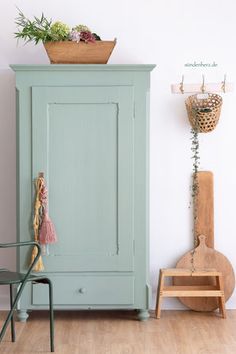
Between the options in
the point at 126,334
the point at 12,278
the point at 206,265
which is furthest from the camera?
the point at 206,265

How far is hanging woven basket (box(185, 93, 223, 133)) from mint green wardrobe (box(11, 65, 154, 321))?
434 mm

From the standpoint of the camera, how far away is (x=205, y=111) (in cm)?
507

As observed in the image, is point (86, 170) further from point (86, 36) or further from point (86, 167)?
point (86, 36)

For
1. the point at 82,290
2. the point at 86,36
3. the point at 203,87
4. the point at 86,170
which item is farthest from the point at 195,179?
the point at 86,36

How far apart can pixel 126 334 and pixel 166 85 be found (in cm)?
177

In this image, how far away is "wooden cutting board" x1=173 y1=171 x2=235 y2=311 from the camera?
5.27 m

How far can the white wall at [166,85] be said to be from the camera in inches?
209

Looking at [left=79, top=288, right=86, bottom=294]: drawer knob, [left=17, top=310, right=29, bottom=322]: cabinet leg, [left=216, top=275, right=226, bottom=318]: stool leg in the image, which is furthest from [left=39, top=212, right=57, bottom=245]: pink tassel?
[left=216, top=275, right=226, bottom=318]: stool leg

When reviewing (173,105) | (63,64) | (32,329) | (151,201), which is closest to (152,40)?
(173,105)

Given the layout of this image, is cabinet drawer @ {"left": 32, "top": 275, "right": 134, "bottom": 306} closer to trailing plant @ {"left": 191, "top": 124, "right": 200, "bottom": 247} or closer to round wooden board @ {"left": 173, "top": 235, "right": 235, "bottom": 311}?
round wooden board @ {"left": 173, "top": 235, "right": 235, "bottom": 311}

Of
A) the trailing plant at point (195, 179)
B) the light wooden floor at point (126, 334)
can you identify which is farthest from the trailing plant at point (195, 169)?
the light wooden floor at point (126, 334)

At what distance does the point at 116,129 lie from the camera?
4.85 meters

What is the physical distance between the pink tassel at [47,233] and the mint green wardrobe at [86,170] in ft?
0.27

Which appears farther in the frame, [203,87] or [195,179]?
[195,179]
